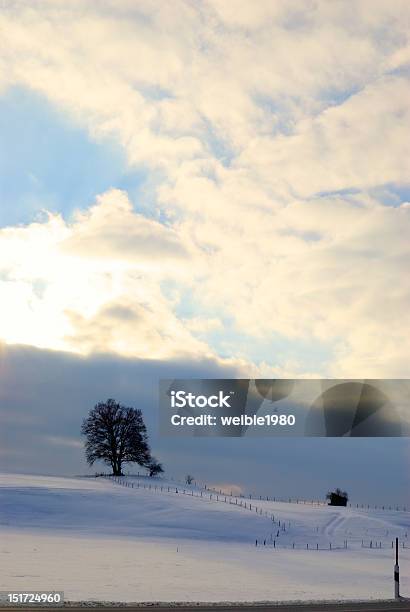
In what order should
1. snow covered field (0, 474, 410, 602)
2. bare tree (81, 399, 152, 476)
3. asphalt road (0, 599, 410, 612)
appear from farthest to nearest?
bare tree (81, 399, 152, 476) < snow covered field (0, 474, 410, 602) < asphalt road (0, 599, 410, 612)

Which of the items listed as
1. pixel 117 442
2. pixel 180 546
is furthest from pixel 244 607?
pixel 117 442

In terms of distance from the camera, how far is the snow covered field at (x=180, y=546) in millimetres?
28859

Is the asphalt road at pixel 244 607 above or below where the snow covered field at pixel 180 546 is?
above

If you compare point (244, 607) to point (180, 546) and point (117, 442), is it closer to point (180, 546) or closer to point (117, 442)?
point (180, 546)

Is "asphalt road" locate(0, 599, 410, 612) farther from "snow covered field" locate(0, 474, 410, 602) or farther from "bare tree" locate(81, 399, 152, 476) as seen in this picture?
"bare tree" locate(81, 399, 152, 476)

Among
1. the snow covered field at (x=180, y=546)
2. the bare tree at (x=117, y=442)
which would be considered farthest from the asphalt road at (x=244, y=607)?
the bare tree at (x=117, y=442)

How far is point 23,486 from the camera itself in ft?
234

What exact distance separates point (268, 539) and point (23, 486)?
85.7 ft

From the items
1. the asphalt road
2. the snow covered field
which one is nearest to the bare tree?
the snow covered field

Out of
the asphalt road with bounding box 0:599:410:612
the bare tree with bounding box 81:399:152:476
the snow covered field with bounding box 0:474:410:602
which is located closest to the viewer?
the asphalt road with bounding box 0:599:410:612

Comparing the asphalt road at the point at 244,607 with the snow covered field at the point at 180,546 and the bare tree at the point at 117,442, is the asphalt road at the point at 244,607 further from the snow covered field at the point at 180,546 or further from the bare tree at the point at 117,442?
the bare tree at the point at 117,442

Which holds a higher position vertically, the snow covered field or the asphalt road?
the asphalt road

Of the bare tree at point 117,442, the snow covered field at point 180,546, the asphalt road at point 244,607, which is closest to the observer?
the asphalt road at point 244,607

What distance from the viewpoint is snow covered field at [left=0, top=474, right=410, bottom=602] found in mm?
28859
